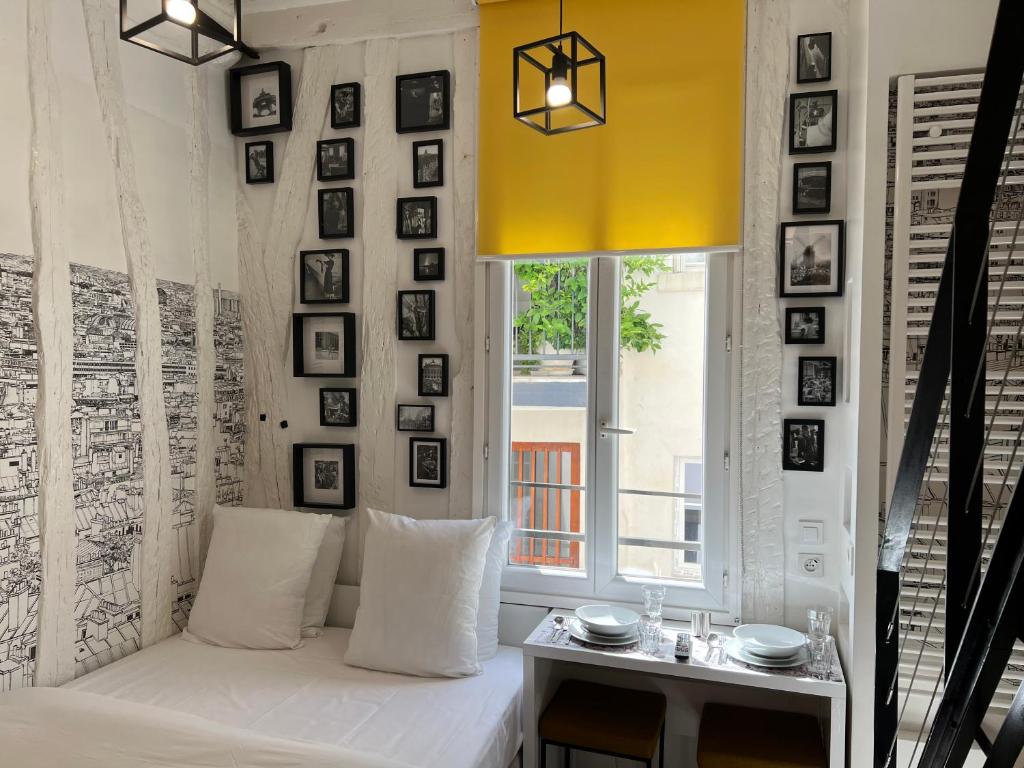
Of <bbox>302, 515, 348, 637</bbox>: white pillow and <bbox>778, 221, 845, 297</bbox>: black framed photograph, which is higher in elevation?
<bbox>778, 221, 845, 297</bbox>: black framed photograph

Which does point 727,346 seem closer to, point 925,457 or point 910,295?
point 910,295

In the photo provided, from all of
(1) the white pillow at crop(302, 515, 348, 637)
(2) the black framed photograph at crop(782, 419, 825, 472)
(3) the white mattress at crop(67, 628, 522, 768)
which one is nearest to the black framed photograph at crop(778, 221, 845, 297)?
(2) the black framed photograph at crop(782, 419, 825, 472)

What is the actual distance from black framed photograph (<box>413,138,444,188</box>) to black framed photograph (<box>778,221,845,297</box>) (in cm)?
132

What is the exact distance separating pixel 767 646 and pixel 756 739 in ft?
1.01

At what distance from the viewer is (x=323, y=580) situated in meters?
2.83

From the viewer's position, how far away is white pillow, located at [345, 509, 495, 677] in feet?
7.83

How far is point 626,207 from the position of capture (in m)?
2.59

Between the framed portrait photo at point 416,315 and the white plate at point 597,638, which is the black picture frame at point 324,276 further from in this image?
the white plate at point 597,638

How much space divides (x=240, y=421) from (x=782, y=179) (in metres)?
2.39

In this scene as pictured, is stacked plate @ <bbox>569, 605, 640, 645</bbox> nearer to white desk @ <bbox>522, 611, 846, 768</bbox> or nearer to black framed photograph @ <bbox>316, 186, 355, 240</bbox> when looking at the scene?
white desk @ <bbox>522, 611, 846, 768</bbox>

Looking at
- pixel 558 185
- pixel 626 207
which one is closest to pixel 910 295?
pixel 626 207

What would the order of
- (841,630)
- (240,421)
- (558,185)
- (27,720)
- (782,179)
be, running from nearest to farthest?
(27,720), (841,630), (782,179), (558,185), (240,421)

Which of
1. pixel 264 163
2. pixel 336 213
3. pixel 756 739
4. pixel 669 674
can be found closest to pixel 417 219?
pixel 336 213

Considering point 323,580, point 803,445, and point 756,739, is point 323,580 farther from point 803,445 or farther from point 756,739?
point 803,445
